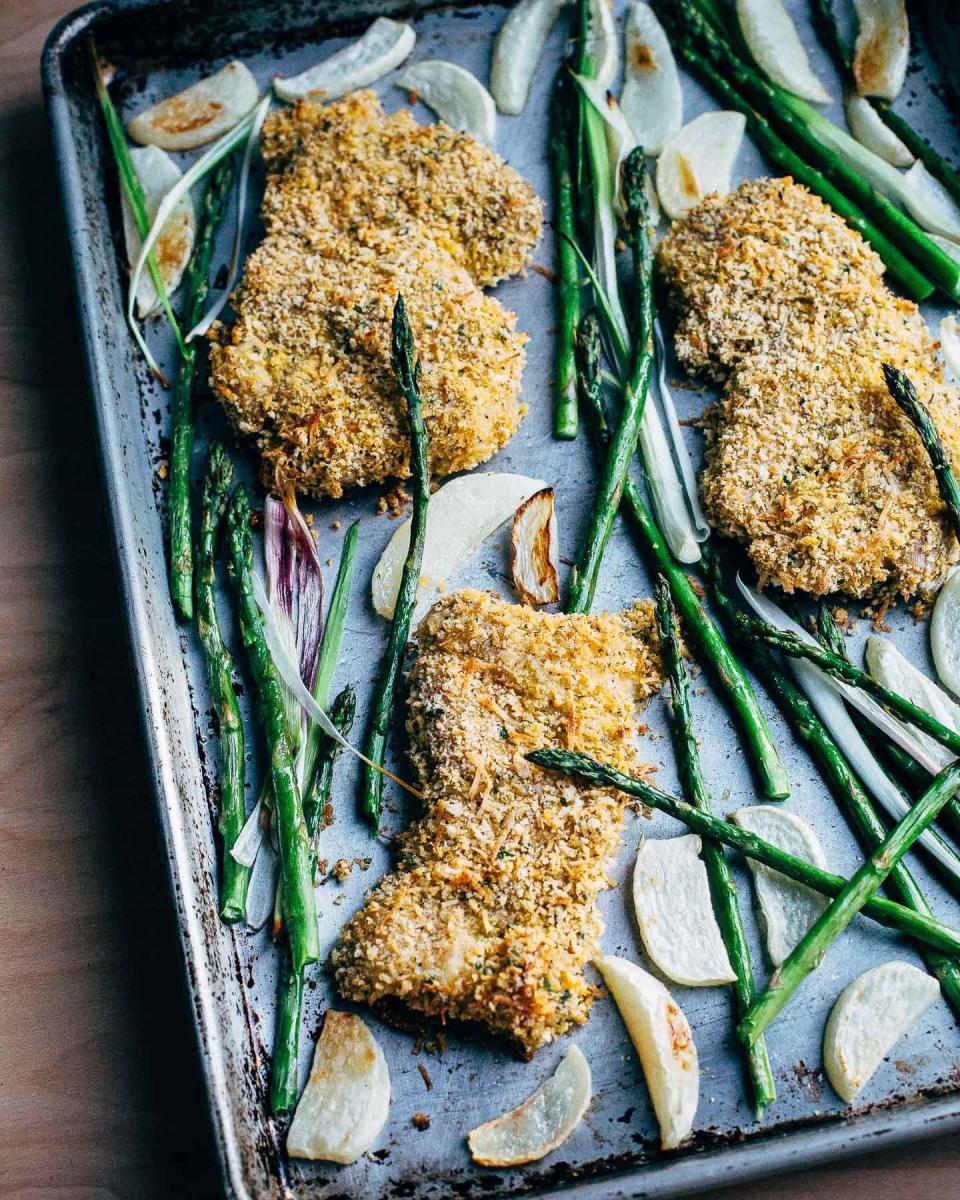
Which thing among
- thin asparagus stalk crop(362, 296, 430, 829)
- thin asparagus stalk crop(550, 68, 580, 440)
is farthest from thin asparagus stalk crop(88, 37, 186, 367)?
thin asparagus stalk crop(550, 68, 580, 440)

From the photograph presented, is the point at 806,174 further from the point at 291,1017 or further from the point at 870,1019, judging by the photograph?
the point at 291,1017

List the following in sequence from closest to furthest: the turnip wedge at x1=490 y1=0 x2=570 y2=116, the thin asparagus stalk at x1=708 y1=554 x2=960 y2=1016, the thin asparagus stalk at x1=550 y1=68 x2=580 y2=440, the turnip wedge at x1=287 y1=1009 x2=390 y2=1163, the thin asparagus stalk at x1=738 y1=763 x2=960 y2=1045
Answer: the turnip wedge at x1=287 y1=1009 x2=390 y2=1163 < the thin asparagus stalk at x1=738 y1=763 x2=960 y2=1045 < the thin asparagus stalk at x1=708 y1=554 x2=960 y2=1016 < the thin asparagus stalk at x1=550 y1=68 x2=580 y2=440 < the turnip wedge at x1=490 y1=0 x2=570 y2=116

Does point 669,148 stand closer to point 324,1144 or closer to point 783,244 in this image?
point 783,244

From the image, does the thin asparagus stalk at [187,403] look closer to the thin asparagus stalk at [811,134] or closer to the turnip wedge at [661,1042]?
the turnip wedge at [661,1042]

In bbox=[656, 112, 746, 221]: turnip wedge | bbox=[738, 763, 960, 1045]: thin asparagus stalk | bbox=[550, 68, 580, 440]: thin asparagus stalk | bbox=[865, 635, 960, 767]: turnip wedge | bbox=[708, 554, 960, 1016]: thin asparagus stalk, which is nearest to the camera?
bbox=[738, 763, 960, 1045]: thin asparagus stalk

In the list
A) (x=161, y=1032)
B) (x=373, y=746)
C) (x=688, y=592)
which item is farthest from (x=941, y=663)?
(x=161, y=1032)

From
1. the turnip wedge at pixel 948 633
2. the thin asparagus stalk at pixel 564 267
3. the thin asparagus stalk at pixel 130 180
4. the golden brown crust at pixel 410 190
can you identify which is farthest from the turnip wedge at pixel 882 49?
the thin asparagus stalk at pixel 130 180

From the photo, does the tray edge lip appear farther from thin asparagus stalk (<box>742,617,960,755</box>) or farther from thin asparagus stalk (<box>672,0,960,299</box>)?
thin asparagus stalk (<box>672,0,960,299</box>)
